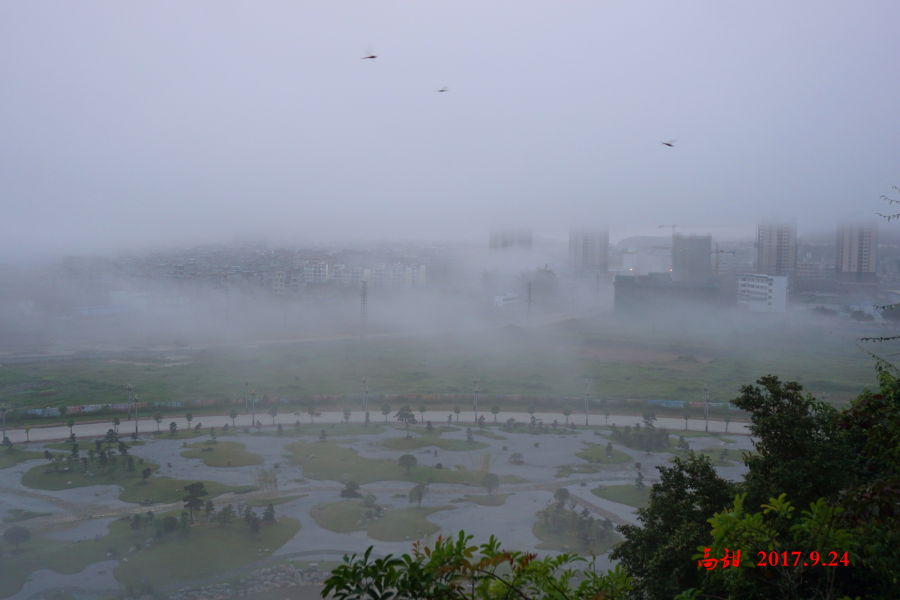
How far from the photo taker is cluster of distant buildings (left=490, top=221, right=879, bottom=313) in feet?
109

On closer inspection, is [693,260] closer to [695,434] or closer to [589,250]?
[589,250]

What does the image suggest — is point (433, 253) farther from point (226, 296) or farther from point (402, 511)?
point (402, 511)

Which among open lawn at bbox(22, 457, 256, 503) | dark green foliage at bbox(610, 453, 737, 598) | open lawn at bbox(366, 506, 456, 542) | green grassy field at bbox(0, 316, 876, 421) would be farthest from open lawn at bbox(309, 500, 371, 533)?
green grassy field at bbox(0, 316, 876, 421)

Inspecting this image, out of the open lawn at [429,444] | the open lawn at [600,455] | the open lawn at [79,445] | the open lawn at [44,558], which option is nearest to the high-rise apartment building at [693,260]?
the open lawn at [600,455]

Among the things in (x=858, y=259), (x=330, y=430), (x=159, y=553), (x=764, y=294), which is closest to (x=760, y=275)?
(x=764, y=294)

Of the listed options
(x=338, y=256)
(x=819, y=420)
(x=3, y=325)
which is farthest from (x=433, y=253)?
(x=819, y=420)

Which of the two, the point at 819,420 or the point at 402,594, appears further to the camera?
the point at 819,420

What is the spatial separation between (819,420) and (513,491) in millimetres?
7162

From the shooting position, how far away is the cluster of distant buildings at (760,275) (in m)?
33.3

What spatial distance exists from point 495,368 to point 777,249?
85.1 feet

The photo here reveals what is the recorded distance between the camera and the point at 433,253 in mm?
46188

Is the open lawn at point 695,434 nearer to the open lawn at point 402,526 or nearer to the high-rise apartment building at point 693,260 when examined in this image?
the open lawn at point 402,526

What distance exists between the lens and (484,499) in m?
10.1

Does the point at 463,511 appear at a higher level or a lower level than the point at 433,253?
lower
